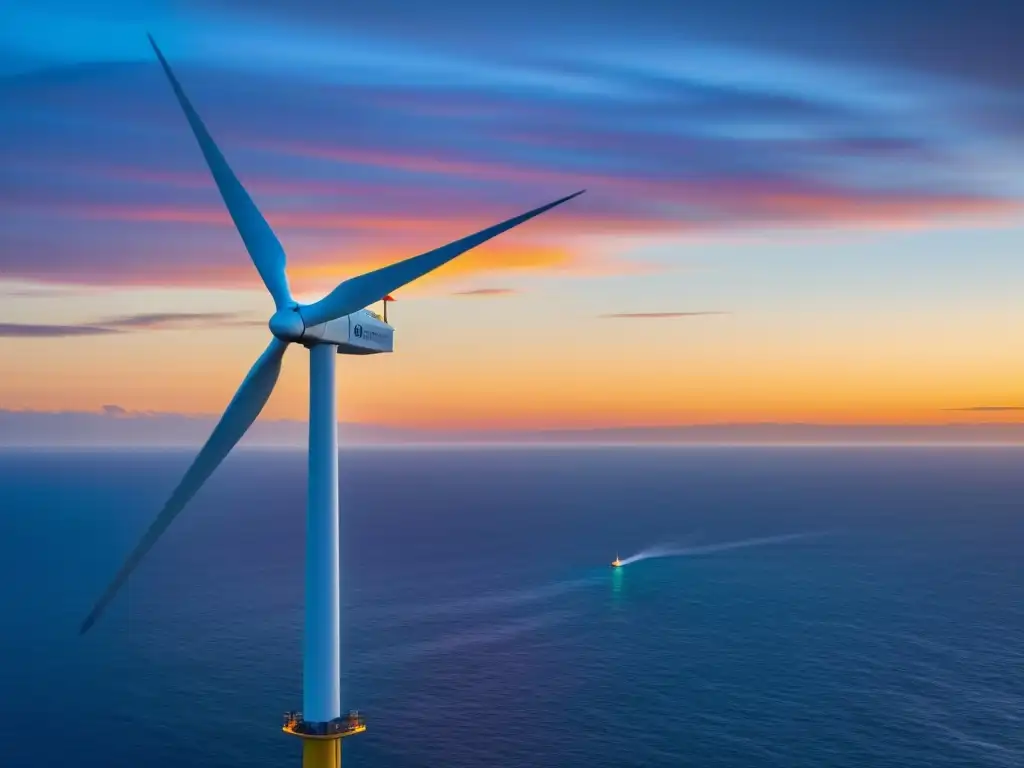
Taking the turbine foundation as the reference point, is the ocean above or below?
below

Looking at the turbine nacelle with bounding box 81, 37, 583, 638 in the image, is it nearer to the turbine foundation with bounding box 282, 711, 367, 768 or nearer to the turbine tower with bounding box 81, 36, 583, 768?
the turbine tower with bounding box 81, 36, 583, 768

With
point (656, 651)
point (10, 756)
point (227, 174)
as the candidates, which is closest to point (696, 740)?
point (656, 651)

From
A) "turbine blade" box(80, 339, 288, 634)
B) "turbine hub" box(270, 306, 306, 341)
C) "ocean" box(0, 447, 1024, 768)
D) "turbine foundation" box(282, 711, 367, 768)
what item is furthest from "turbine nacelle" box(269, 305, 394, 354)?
"ocean" box(0, 447, 1024, 768)

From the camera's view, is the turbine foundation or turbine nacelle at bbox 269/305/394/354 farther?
the turbine foundation

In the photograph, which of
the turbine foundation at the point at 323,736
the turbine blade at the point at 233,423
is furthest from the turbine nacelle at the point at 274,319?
the turbine foundation at the point at 323,736

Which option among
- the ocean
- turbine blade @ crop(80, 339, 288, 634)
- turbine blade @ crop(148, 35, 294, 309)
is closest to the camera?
turbine blade @ crop(80, 339, 288, 634)

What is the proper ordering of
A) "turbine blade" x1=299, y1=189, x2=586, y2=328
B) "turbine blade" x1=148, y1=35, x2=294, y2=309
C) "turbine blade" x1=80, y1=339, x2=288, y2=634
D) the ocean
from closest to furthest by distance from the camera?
"turbine blade" x1=299, y1=189, x2=586, y2=328 < "turbine blade" x1=80, y1=339, x2=288, y2=634 < "turbine blade" x1=148, y1=35, x2=294, y2=309 < the ocean

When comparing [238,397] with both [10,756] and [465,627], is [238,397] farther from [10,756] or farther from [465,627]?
[465,627]

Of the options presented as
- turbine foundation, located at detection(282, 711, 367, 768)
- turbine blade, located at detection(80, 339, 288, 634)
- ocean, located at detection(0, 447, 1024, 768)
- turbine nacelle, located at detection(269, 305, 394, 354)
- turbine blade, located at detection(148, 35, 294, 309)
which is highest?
turbine blade, located at detection(148, 35, 294, 309)

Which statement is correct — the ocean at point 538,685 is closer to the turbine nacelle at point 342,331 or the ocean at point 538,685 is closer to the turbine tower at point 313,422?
the turbine tower at point 313,422
